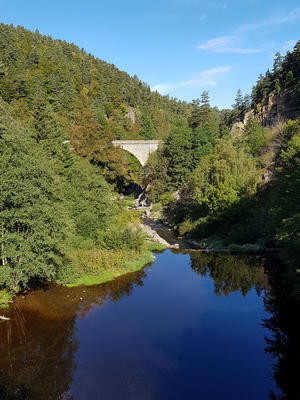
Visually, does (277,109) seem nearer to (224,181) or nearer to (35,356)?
(224,181)

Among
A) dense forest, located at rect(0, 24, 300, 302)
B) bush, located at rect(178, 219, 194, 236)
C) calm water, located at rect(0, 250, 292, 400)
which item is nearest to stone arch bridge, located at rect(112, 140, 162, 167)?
dense forest, located at rect(0, 24, 300, 302)

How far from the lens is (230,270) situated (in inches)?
1078

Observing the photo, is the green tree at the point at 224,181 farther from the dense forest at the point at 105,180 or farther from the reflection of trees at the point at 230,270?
the reflection of trees at the point at 230,270

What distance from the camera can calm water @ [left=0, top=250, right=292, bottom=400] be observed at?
12.6m

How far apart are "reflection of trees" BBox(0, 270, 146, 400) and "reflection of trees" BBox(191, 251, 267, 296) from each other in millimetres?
7080

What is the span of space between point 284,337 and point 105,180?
32562 mm

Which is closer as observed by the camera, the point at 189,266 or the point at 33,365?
the point at 33,365

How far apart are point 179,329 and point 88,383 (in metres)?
6.03

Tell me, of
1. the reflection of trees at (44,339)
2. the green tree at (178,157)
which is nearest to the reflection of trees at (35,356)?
the reflection of trees at (44,339)

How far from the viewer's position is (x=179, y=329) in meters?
17.2

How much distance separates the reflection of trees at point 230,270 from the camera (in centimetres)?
2384

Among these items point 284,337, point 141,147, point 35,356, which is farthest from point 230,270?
point 141,147

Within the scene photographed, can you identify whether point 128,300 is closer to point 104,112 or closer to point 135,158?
point 135,158

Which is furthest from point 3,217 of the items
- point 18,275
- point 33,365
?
point 33,365
